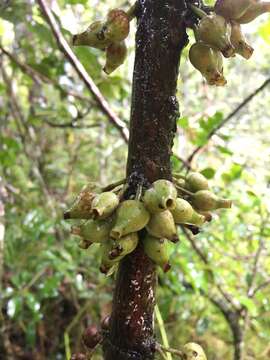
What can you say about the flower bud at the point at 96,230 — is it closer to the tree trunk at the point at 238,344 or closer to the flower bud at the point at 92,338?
the flower bud at the point at 92,338

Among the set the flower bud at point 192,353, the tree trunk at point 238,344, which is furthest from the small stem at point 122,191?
the tree trunk at point 238,344

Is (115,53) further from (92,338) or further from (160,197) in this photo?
(92,338)

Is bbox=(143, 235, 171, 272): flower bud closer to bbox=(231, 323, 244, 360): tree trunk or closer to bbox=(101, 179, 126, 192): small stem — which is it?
bbox=(101, 179, 126, 192): small stem

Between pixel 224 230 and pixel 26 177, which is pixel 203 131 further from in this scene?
pixel 26 177

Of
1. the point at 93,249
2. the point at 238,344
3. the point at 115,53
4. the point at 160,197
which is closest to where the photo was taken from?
the point at 160,197

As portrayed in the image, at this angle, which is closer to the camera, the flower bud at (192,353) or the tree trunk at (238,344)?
the flower bud at (192,353)

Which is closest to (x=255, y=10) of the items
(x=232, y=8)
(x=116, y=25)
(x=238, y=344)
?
(x=232, y=8)

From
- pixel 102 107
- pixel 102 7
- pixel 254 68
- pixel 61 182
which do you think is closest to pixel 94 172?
pixel 61 182
